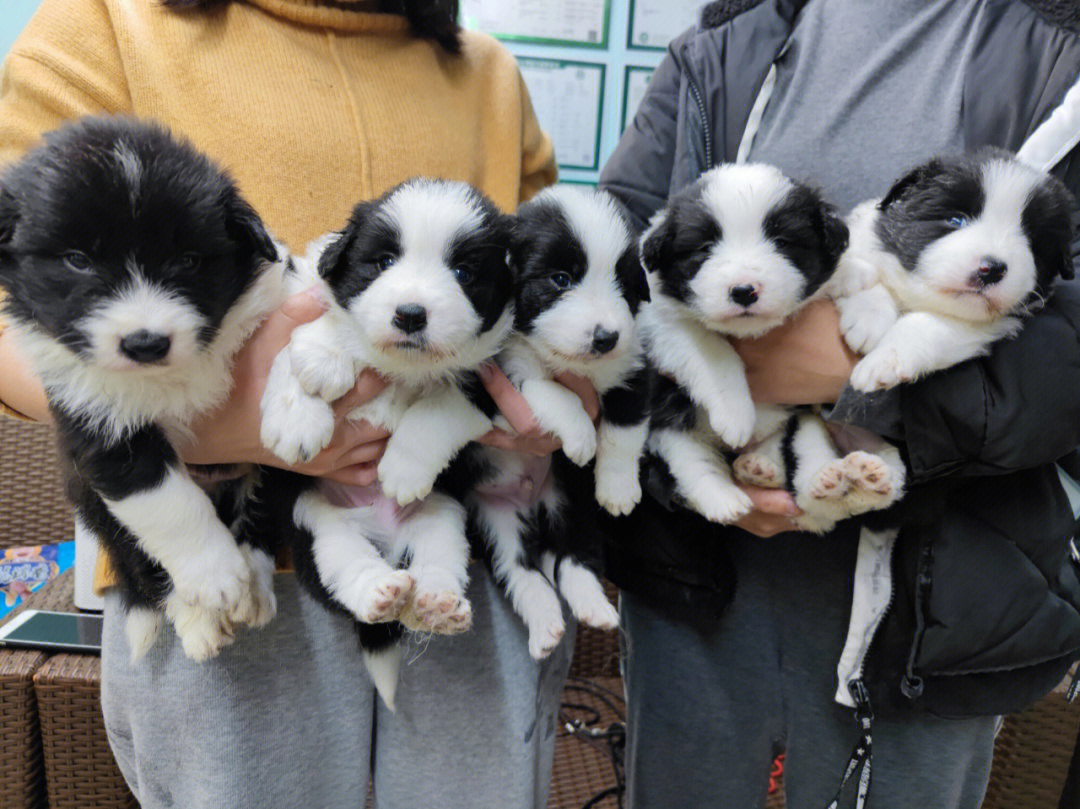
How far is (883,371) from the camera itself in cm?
114

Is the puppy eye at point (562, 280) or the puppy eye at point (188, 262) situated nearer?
the puppy eye at point (188, 262)

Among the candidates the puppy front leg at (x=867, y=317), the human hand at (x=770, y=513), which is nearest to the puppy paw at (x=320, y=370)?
the human hand at (x=770, y=513)

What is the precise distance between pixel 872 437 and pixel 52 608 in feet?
8.18

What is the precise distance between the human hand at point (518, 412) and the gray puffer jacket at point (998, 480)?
0.94ft

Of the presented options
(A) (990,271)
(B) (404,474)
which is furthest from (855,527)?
(B) (404,474)

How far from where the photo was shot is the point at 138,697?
1181 millimetres

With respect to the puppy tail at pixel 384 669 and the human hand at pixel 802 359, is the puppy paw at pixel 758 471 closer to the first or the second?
the human hand at pixel 802 359

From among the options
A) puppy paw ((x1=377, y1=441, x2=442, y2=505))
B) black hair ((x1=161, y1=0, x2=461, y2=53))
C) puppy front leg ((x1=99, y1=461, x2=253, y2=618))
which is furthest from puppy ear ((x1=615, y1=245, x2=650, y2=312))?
puppy front leg ((x1=99, y1=461, x2=253, y2=618))

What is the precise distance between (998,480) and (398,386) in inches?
42.8

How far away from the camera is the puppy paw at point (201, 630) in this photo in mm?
1117

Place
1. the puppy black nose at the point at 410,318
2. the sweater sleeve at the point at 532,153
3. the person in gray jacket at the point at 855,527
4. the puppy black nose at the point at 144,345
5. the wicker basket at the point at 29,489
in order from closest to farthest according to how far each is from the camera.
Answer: the puppy black nose at the point at 144,345 < the puppy black nose at the point at 410,318 < the person in gray jacket at the point at 855,527 < the sweater sleeve at the point at 532,153 < the wicker basket at the point at 29,489

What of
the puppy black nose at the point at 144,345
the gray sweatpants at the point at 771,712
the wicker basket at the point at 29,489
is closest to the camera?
the puppy black nose at the point at 144,345

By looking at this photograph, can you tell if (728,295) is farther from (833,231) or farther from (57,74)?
(57,74)

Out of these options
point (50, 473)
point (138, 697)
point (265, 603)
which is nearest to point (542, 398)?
point (265, 603)
